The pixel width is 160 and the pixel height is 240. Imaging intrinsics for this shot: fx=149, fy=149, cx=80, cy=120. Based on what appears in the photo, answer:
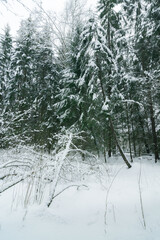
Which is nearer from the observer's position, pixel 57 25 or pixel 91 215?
pixel 91 215

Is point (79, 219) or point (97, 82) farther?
point (97, 82)

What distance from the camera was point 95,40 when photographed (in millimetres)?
7445

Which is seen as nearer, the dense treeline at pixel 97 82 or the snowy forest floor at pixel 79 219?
the snowy forest floor at pixel 79 219

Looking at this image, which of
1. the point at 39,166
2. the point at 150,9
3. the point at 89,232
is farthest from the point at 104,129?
the point at 89,232

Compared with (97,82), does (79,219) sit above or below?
below

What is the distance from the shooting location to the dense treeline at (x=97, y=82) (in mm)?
7797

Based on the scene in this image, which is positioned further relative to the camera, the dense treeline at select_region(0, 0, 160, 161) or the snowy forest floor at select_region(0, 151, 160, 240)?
the dense treeline at select_region(0, 0, 160, 161)

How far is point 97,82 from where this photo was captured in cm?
855

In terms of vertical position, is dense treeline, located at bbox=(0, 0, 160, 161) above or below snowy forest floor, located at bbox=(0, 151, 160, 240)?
above

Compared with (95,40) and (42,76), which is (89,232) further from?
(42,76)

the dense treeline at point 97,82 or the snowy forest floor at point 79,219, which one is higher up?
the dense treeline at point 97,82

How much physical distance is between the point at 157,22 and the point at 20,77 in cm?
1270

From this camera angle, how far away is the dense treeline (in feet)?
25.6

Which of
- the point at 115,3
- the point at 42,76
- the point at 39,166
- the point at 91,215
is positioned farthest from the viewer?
the point at 42,76
